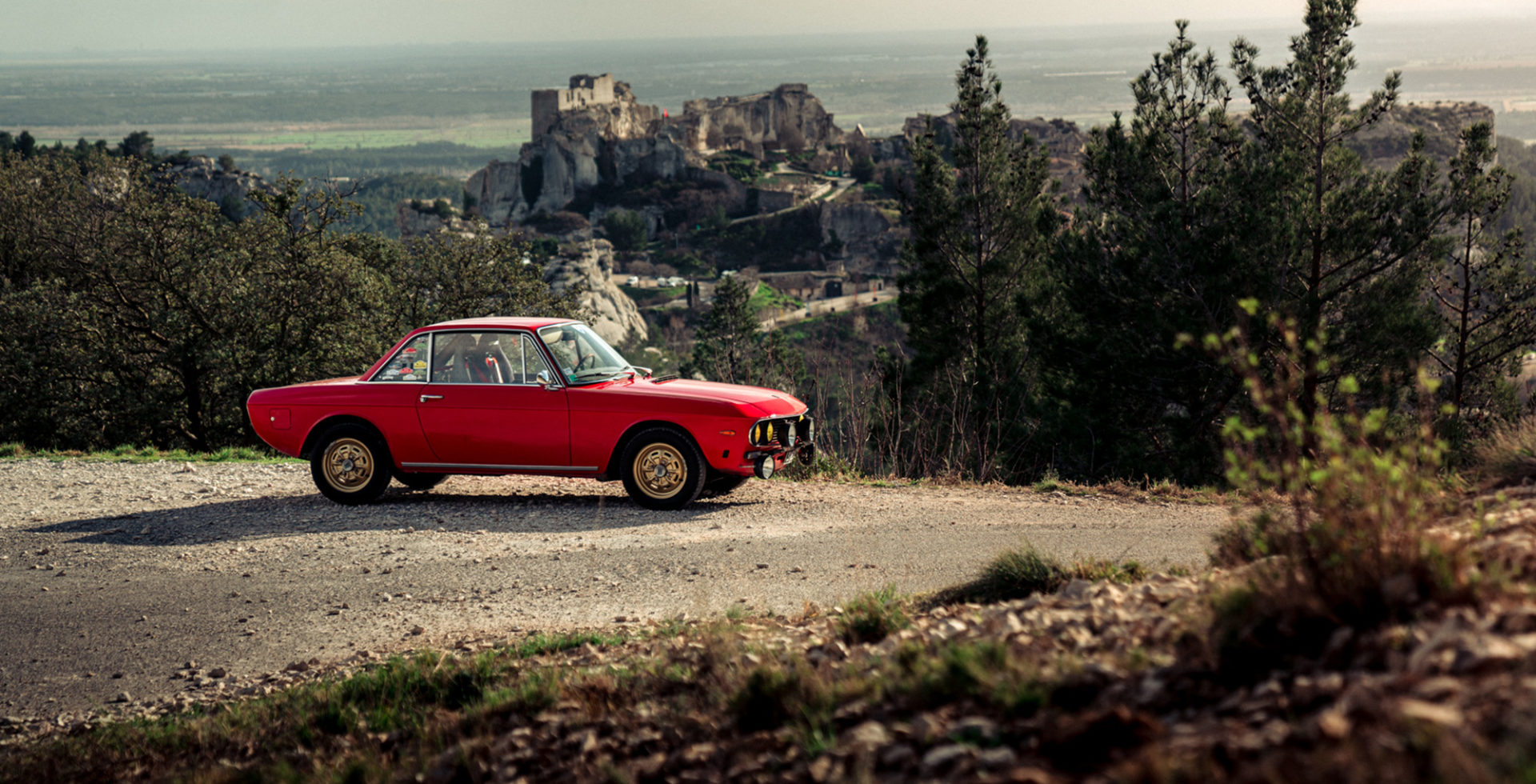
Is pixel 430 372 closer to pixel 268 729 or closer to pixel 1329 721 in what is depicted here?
pixel 268 729

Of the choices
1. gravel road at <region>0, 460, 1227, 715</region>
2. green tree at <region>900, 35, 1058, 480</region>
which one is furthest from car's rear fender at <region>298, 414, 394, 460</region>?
green tree at <region>900, 35, 1058, 480</region>

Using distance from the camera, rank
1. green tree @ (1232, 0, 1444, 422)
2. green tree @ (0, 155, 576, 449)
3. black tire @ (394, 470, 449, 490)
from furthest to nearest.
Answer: green tree @ (0, 155, 576, 449), green tree @ (1232, 0, 1444, 422), black tire @ (394, 470, 449, 490)

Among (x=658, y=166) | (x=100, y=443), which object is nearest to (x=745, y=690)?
(x=100, y=443)

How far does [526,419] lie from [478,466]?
2.22ft

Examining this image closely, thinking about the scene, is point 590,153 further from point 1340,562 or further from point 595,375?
point 1340,562

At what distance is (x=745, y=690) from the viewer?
4.15 metres

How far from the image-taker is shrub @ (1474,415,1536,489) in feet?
19.8

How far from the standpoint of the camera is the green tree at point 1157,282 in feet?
60.2

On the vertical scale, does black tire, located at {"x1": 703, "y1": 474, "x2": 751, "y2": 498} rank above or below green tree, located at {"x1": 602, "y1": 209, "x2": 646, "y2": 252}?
above

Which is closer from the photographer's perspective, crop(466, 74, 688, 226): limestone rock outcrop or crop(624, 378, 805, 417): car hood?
crop(624, 378, 805, 417): car hood

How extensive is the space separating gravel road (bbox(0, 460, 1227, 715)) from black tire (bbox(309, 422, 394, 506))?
16 cm

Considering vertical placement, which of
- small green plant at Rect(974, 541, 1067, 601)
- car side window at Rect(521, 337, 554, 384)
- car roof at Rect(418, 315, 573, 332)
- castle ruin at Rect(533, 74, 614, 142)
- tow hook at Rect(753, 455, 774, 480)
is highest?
castle ruin at Rect(533, 74, 614, 142)

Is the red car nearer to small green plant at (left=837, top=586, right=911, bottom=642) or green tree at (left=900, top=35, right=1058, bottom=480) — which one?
small green plant at (left=837, top=586, right=911, bottom=642)

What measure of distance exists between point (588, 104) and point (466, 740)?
5971 inches
